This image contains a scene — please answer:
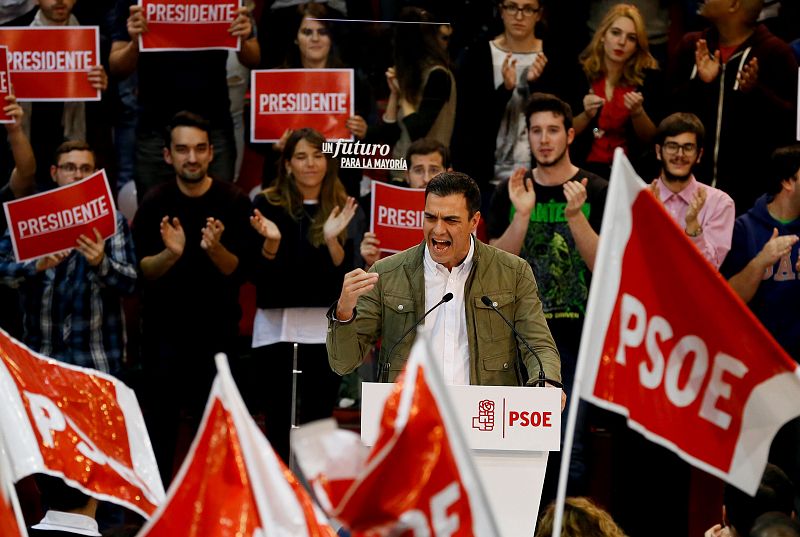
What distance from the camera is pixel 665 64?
856 cm

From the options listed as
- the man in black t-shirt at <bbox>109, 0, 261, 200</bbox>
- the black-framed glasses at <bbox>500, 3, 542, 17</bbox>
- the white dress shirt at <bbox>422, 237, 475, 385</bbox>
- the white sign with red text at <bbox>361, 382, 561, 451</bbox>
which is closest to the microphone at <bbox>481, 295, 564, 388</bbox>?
the white dress shirt at <bbox>422, 237, 475, 385</bbox>

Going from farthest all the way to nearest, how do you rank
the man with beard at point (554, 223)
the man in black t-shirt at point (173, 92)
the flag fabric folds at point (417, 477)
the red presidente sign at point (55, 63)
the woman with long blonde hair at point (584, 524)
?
the man in black t-shirt at point (173, 92) < the red presidente sign at point (55, 63) < the man with beard at point (554, 223) < the woman with long blonde hair at point (584, 524) < the flag fabric folds at point (417, 477)

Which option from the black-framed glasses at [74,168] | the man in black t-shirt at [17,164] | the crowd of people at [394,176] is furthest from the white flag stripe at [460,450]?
the man in black t-shirt at [17,164]

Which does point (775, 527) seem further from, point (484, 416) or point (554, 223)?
point (554, 223)

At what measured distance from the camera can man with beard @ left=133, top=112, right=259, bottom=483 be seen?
800 centimetres

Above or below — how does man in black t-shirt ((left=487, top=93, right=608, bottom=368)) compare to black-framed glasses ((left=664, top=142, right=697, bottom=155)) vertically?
below

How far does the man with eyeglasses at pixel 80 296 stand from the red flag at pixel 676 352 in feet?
14.7

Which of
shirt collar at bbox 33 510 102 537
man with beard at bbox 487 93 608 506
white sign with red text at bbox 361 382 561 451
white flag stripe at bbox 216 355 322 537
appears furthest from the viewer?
man with beard at bbox 487 93 608 506

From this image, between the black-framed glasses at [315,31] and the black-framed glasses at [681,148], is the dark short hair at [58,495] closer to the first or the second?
the black-framed glasses at [315,31]

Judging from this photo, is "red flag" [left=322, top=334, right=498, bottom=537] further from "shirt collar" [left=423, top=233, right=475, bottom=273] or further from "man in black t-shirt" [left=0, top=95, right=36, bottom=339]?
"man in black t-shirt" [left=0, top=95, right=36, bottom=339]

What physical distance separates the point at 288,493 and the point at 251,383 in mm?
4790

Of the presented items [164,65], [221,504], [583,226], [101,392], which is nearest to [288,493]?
[221,504]

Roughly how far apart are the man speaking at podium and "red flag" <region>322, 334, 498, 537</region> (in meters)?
2.45

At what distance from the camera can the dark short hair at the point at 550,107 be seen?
7.69m
